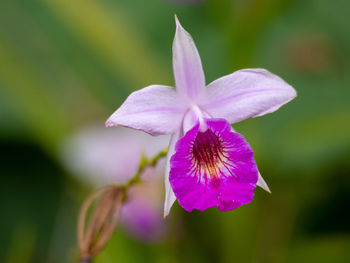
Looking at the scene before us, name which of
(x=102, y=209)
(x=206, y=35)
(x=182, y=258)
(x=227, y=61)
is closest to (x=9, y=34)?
(x=206, y=35)

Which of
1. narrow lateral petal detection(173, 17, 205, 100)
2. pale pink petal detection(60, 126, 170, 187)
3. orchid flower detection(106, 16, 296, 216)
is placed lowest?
orchid flower detection(106, 16, 296, 216)

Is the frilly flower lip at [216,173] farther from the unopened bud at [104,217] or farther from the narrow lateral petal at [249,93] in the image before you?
the unopened bud at [104,217]

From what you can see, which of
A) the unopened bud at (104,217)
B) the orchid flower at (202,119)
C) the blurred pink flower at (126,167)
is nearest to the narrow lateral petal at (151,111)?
the orchid flower at (202,119)

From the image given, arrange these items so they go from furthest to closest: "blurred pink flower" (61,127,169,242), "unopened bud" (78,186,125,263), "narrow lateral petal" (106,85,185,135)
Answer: "blurred pink flower" (61,127,169,242) < "unopened bud" (78,186,125,263) < "narrow lateral petal" (106,85,185,135)

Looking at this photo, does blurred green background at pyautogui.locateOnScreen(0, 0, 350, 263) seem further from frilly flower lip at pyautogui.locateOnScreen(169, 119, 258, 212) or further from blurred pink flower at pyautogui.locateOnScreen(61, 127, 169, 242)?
frilly flower lip at pyautogui.locateOnScreen(169, 119, 258, 212)

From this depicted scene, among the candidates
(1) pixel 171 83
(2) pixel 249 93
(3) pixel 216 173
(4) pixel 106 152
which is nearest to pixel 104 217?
(3) pixel 216 173

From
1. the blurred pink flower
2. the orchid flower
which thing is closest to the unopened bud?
the orchid flower

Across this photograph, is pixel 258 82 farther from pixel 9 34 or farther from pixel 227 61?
pixel 9 34
